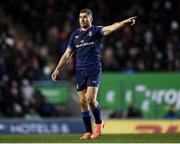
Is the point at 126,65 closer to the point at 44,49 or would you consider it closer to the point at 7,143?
the point at 44,49

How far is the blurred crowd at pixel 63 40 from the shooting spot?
27.0 meters

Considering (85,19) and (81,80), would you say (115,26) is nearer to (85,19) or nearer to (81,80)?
(85,19)

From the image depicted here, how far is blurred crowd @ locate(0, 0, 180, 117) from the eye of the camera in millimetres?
27047

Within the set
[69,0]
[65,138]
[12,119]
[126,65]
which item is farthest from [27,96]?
[65,138]

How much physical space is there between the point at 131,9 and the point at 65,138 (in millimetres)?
15794

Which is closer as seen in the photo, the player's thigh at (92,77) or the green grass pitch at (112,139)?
the green grass pitch at (112,139)

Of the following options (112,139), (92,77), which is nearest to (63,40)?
(92,77)

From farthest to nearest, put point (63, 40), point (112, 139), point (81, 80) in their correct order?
1. point (63, 40)
2. point (81, 80)
3. point (112, 139)

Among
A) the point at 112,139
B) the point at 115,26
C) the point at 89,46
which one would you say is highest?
the point at 115,26

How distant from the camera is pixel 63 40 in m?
30.0

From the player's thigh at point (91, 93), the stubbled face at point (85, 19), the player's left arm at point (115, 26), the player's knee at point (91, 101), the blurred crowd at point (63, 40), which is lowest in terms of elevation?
the blurred crowd at point (63, 40)

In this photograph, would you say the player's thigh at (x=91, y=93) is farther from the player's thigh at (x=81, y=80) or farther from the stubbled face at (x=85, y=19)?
the stubbled face at (x=85, y=19)

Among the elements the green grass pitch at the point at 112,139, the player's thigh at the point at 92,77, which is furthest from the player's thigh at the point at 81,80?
the green grass pitch at the point at 112,139

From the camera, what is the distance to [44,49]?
30.2m
